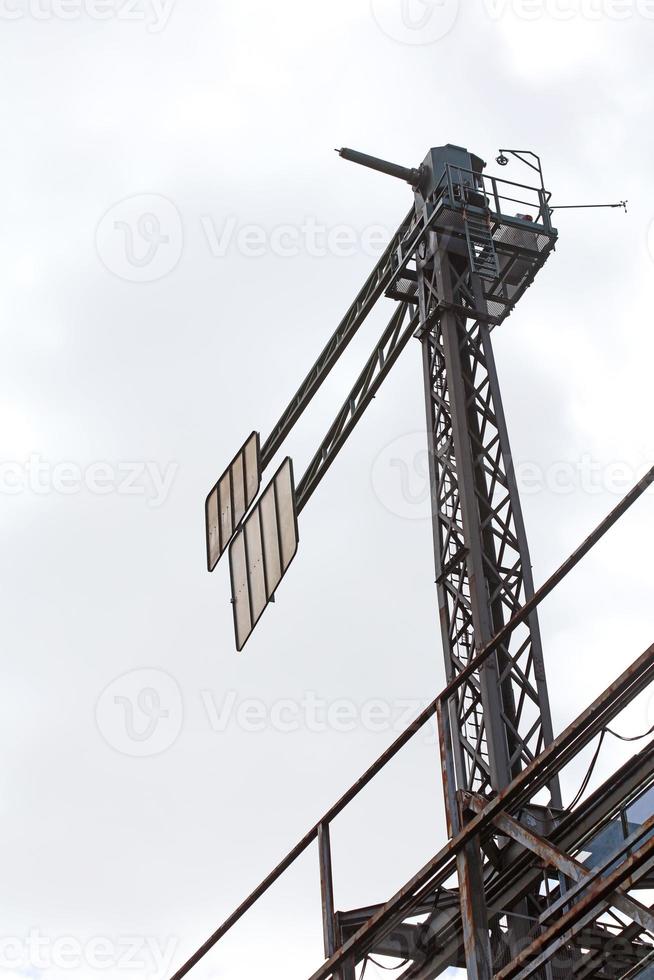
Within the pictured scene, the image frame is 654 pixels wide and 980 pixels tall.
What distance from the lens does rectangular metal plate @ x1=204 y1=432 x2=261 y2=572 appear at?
18234 millimetres

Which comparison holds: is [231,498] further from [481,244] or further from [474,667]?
[474,667]

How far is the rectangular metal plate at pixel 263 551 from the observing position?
16547mm

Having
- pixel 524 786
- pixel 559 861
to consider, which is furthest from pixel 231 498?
pixel 559 861

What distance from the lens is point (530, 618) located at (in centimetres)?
1200

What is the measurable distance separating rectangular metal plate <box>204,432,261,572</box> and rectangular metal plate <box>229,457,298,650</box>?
41cm

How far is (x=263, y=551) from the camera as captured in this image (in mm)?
17156

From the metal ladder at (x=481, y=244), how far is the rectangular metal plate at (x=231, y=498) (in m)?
5.09

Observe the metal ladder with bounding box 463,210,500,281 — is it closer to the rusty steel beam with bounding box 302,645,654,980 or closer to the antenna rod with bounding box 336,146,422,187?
the antenna rod with bounding box 336,146,422,187

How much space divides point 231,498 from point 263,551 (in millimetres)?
1789

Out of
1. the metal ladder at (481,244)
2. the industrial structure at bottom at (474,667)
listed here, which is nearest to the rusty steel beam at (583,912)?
the industrial structure at bottom at (474,667)

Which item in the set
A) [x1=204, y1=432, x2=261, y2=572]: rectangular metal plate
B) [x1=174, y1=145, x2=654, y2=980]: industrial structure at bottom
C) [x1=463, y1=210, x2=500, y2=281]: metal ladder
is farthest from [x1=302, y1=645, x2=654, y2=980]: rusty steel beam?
[x1=204, y1=432, x2=261, y2=572]: rectangular metal plate

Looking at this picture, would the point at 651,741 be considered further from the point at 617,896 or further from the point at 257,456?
the point at 257,456

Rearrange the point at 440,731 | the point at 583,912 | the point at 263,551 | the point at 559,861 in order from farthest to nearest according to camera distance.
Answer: the point at 263,551
the point at 440,731
the point at 559,861
the point at 583,912

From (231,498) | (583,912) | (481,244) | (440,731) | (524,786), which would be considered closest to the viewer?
(583,912)
